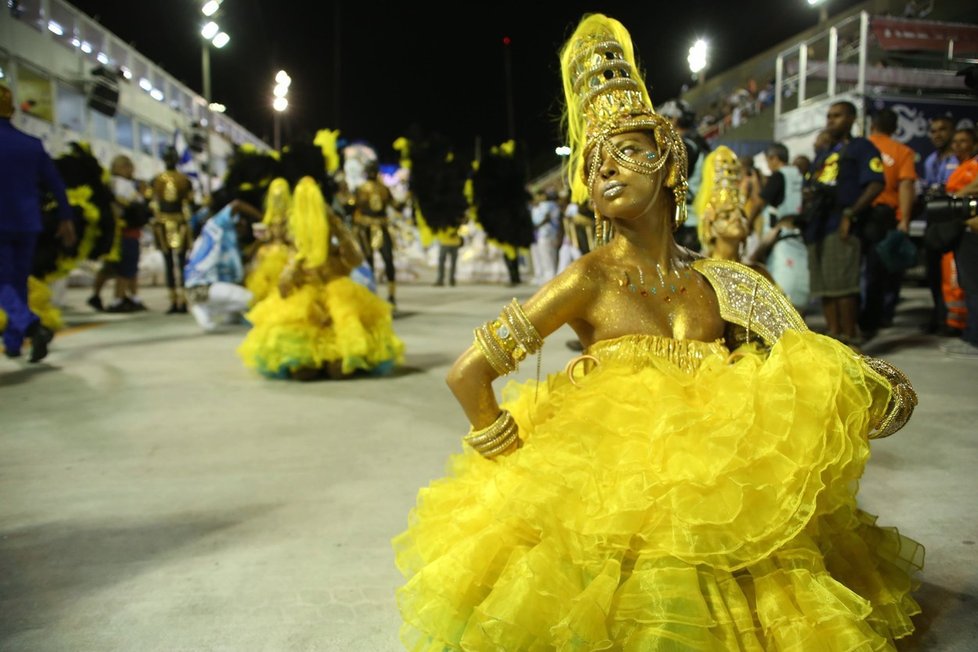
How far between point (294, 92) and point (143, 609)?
27455 millimetres

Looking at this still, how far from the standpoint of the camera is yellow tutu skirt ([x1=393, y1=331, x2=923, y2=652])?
4.96 feet

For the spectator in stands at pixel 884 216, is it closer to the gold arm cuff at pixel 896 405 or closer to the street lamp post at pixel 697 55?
the gold arm cuff at pixel 896 405

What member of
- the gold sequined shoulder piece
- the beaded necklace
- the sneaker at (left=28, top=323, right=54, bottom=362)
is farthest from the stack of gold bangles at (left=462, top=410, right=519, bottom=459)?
the sneaker at (left=28, top=323, right=54, bottom=362)

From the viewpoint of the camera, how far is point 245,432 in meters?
4.38

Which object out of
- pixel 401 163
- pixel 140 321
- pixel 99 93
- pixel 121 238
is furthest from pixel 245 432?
pixel 99 93

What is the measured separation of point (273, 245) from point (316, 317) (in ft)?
7.45

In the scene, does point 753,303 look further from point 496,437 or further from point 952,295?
point 952,295

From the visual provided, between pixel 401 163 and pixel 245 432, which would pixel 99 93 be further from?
pixel 245 432

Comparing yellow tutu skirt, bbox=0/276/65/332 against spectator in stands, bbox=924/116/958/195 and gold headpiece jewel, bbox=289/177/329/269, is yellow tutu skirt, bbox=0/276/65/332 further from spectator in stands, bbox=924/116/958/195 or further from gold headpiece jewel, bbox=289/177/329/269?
spectator in stands, bbox=924/116/958/195

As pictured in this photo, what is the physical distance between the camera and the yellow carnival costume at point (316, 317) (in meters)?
5.79

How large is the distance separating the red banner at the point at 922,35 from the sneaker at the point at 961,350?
21.1ft

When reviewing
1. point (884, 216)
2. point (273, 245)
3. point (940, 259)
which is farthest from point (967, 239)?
point (273, 245)

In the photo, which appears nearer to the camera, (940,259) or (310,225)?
(310,225)

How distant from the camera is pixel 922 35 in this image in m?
11.3
